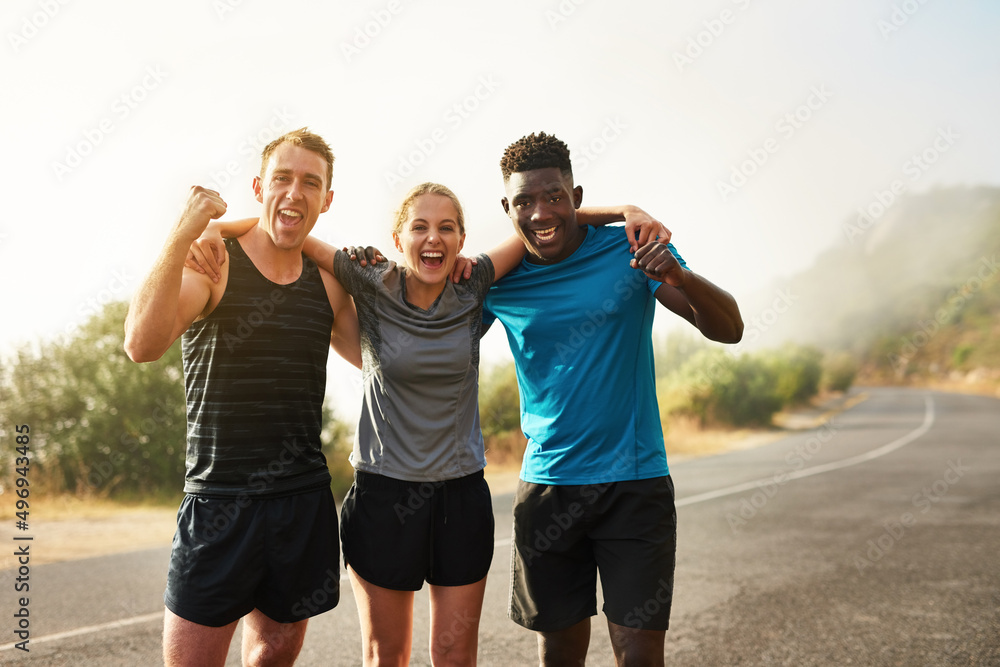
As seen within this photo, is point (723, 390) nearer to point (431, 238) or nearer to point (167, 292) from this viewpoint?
point (431, 238)

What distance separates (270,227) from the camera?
2.98 m

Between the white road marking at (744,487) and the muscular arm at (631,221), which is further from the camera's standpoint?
the white road marking at (744,487)

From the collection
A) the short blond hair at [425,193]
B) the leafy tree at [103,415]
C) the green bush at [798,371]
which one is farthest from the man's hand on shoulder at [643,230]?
the green bush at [798,371]

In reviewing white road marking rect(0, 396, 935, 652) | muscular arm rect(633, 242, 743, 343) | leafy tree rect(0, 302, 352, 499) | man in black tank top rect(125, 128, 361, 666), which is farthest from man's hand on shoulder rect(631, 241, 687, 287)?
leafy tree rect(0, 302, 352, 499)

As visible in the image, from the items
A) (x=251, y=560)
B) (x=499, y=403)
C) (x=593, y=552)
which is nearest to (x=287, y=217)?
(x=251, y=560)

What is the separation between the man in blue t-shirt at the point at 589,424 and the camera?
3020 millimetres

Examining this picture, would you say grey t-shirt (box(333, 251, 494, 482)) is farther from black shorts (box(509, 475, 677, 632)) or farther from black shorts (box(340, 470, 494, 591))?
black shorts (box(509, 475, 677, 632))

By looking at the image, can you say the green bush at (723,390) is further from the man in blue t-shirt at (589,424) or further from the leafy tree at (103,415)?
the man in blue t-shirt at (589,424)

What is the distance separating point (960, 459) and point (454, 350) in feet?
54.4

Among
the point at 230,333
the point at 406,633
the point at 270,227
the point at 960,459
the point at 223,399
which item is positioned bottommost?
the point at 960,459

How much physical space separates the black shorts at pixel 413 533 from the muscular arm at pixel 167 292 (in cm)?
94

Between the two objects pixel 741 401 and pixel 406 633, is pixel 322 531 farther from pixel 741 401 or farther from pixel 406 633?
pixel 741 401

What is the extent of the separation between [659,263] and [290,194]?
4.75ft

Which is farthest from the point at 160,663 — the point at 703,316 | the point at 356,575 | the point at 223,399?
the point at 703,316
